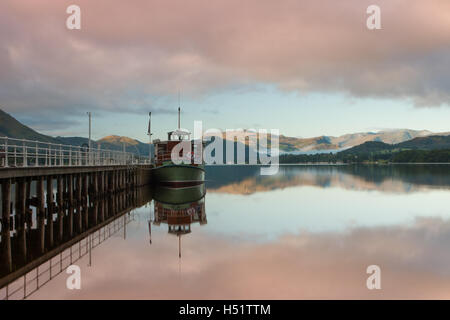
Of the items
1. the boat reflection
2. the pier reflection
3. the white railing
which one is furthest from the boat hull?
the pier reflection

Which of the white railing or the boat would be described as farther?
the boat

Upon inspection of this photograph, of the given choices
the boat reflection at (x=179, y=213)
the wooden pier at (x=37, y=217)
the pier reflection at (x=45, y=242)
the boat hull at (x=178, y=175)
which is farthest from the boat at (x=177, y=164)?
the pier reflection at (x=45, y=242)

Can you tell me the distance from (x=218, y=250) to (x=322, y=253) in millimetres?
4726

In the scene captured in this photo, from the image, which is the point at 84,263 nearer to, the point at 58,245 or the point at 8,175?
the point at 58,245

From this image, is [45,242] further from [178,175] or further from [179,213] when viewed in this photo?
[178,175]

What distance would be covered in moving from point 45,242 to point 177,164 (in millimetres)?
27136

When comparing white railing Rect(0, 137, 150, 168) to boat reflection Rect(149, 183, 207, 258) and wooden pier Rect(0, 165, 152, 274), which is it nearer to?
wooden pier Rect(0, 165, 152, 274)

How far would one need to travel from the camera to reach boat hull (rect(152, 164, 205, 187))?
43562 mm

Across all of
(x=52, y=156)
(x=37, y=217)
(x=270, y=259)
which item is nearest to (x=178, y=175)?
(x=52, y=156)

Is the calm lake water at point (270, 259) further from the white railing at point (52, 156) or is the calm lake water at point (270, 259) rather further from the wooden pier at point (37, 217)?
the white railing at point (52, 156)

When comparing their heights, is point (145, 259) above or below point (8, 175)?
below
